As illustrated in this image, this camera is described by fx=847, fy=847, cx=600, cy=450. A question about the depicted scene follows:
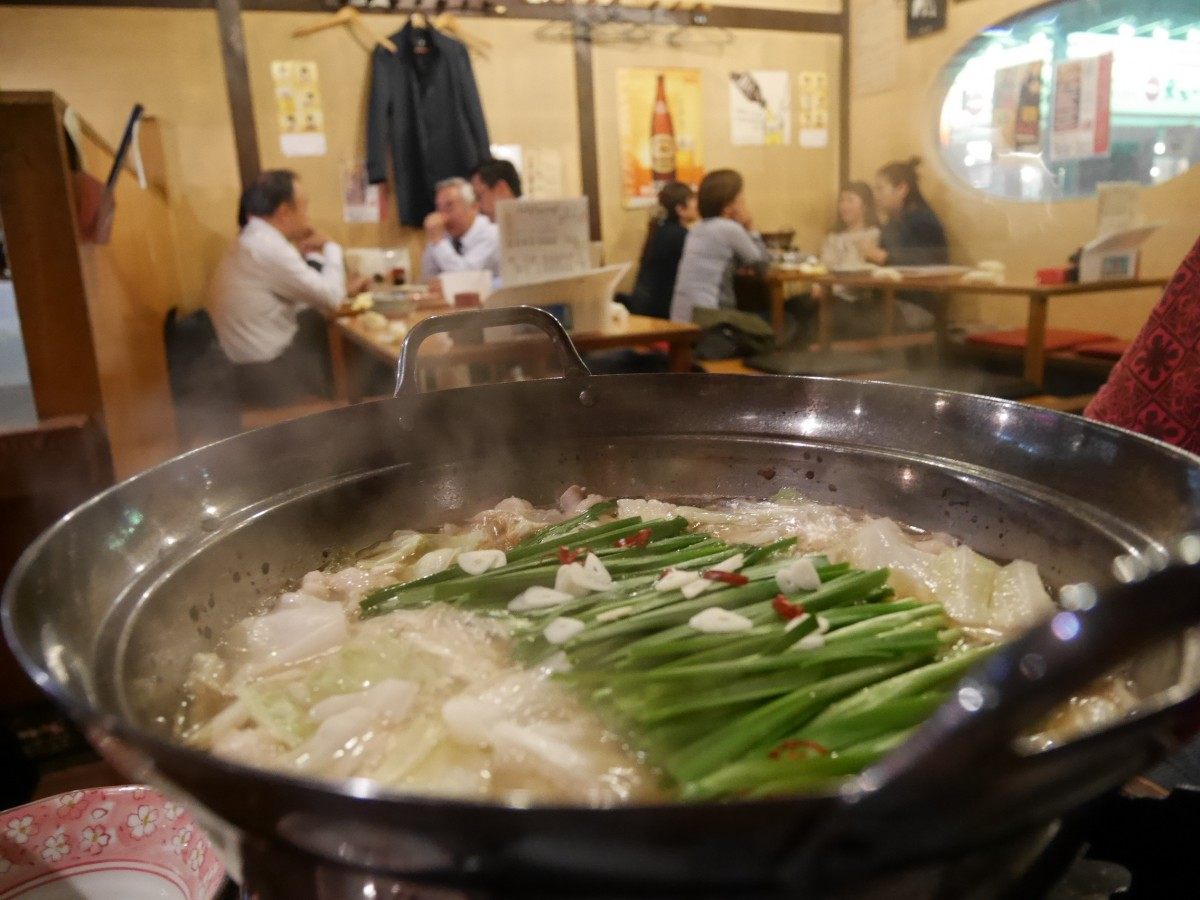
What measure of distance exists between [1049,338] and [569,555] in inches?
239

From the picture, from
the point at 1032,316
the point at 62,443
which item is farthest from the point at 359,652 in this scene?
the point at 1032,316

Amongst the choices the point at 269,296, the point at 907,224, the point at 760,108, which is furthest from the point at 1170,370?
the point at 760,108

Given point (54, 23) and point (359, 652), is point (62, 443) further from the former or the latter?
point (54, 23)

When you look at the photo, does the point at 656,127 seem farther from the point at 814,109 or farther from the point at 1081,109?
the point at 1081,109

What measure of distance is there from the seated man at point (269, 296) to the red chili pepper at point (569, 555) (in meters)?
4.72

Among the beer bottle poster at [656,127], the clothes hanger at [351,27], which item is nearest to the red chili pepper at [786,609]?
the clothes hanger at [351,27]

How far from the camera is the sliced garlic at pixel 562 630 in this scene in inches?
41.9

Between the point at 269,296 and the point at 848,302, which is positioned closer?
the point at 269,296

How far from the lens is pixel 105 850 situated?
1230 millimetres

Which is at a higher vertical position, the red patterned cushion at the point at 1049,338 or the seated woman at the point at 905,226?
the seated woman at the point at 905,226

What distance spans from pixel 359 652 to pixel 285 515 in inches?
15.9

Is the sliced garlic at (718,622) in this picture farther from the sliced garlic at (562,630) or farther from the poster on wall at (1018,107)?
the poster on wall at (1018,107)

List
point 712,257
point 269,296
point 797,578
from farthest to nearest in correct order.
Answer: point 712,257, point 269,296, point 797,578

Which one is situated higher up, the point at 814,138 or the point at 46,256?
the point at 814,138
